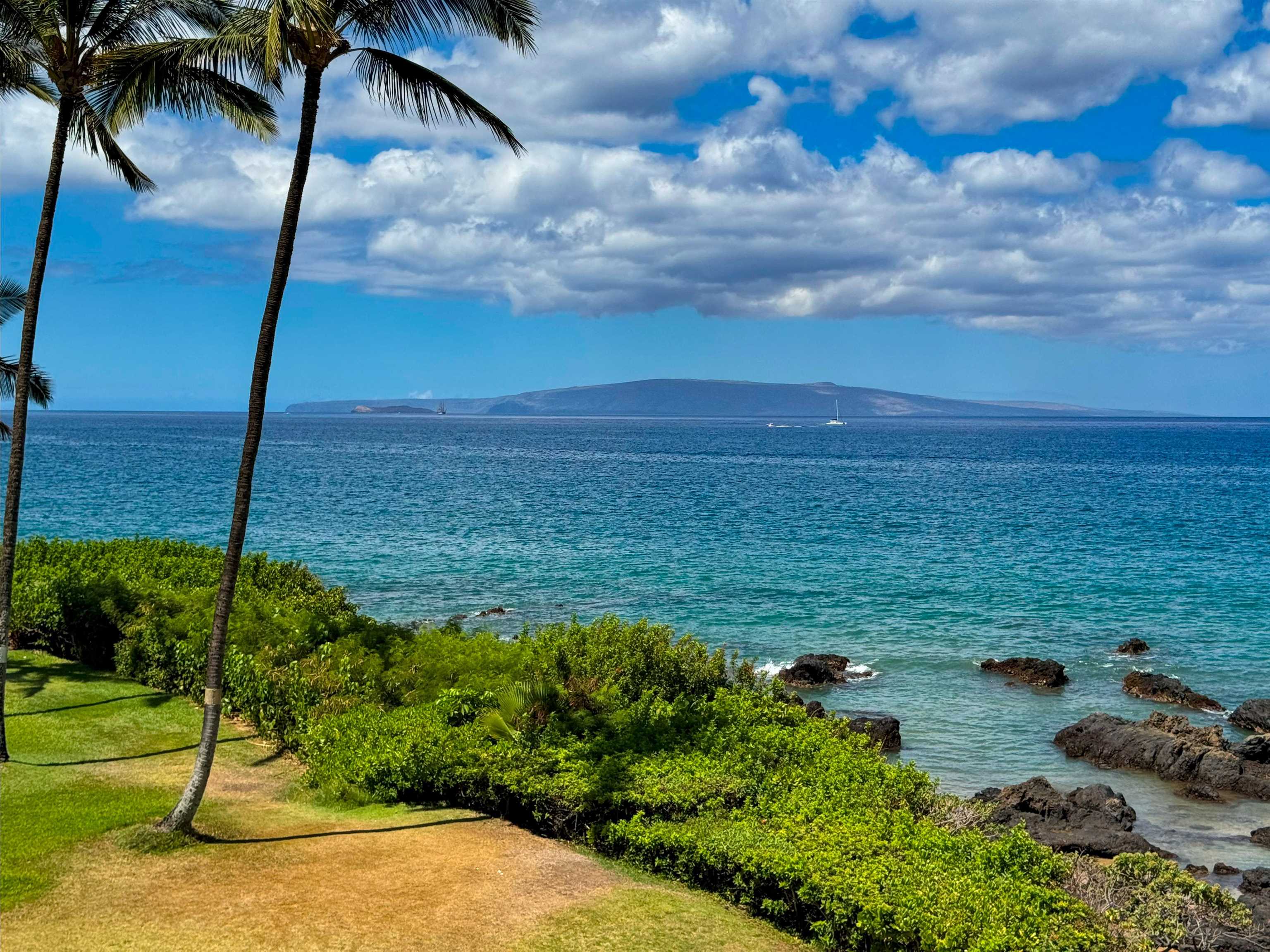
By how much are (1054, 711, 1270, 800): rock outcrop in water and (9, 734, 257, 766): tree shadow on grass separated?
17178mm

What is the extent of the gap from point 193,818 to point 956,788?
13721 mm

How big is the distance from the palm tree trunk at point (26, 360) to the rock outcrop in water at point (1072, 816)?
1465cm

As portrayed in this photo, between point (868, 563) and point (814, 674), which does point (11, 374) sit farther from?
point (868, 563)

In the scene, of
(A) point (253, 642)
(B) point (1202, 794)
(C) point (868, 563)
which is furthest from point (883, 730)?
(C) point (868, 563)

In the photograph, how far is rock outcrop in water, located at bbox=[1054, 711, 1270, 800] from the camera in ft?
66.2

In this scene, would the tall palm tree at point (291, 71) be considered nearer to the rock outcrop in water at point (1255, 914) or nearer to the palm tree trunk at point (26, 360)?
the palm tree trunk at point (26, 360)

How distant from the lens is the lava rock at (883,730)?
2181 centimetres

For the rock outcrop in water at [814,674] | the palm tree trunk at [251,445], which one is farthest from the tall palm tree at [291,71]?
the rock outcrop in water at [814,674]

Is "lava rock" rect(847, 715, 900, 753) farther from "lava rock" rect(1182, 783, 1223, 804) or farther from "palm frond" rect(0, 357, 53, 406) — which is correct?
"palm frond" rect(0, 357, 53, 406)

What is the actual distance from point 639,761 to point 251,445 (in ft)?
21.2

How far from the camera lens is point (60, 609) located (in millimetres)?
20250

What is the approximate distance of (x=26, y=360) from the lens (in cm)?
1505

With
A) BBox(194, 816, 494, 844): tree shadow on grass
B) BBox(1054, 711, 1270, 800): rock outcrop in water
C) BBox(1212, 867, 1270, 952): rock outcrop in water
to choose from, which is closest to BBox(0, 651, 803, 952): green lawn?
BBox(194, 816, 494, 844): tree shadow on grass

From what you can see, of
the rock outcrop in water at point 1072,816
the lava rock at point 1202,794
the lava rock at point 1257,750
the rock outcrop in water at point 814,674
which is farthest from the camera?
the rock outcrop in water at point 814,674
